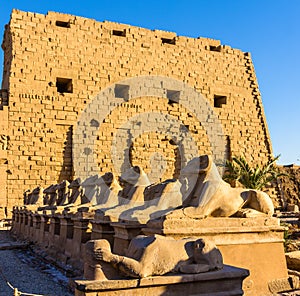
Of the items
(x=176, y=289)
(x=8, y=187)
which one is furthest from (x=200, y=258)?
(x=8, y=187)

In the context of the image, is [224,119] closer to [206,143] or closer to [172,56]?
[206,143]

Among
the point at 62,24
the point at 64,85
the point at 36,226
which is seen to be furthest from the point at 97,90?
the point at 36,226

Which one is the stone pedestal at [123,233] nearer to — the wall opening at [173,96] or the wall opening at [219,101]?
the wall opening at [173,96]

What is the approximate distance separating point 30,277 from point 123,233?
1843 mm

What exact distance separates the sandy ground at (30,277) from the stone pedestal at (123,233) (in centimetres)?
73

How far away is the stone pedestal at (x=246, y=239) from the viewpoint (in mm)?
4105

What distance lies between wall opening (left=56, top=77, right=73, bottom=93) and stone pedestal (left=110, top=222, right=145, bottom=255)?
11.2 meters

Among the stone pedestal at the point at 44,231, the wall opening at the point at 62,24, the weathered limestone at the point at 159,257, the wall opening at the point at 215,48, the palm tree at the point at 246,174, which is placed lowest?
the stone pedestal at the point at 44,231

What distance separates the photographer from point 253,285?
418 cm

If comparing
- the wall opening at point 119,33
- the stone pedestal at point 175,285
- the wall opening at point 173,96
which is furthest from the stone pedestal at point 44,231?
the wall opening at point 119,33

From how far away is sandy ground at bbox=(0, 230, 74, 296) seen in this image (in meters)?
4.62

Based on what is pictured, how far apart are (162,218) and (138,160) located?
1099 centimetres

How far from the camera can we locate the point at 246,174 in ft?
48.1

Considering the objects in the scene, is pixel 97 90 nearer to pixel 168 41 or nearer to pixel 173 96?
pixel 173 96
